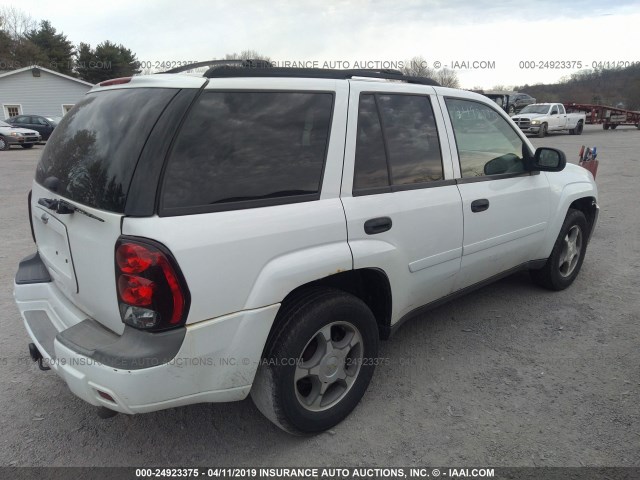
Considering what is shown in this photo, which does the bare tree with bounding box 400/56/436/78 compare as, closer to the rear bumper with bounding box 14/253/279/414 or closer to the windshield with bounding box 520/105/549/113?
the rear bumper with bounding box 14/253/279/414

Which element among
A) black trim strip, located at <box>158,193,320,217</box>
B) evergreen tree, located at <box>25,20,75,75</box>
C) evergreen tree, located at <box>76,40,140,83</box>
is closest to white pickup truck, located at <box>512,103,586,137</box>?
black trim strip, located at <box>158,193,320,217</box>

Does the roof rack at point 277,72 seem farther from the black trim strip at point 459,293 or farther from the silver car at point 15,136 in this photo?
the silver car at point 15,136

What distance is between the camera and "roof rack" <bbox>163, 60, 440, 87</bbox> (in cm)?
225

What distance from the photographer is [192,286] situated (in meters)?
1.90

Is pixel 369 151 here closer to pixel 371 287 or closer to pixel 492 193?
pixel 371 287

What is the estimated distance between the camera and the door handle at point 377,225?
251 cm

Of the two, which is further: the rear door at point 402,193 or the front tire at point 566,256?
the front tire at point 566,256

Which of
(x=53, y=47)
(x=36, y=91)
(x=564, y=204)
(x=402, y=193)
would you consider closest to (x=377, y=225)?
(x=402, y=193)

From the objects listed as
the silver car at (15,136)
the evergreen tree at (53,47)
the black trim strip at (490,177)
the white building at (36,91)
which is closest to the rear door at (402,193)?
the black trim strip at (490,177)

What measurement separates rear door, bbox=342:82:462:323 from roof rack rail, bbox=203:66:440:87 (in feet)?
0.31

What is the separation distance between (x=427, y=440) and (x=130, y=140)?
2.14 m

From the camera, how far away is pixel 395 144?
277cm

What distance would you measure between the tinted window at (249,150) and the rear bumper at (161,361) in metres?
0.55

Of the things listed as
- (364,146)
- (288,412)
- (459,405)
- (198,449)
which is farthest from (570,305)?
(198,449)
